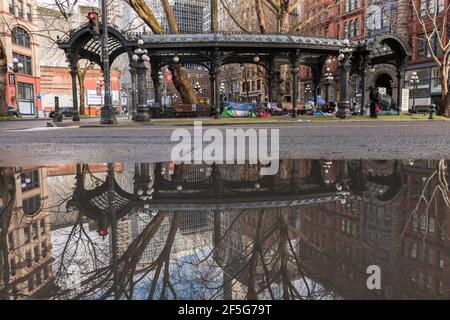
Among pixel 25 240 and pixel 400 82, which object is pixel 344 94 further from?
pixel 25 240

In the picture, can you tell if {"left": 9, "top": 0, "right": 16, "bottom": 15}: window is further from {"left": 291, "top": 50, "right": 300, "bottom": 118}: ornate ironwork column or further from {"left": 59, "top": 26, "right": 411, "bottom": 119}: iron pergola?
{"left": 291, "top": 50, "right": 300, "bottom": 118}: ornate ironwork column

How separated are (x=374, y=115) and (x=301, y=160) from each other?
61.0 feet

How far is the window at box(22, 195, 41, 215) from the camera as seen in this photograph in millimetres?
3845

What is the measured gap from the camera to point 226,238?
2936mm

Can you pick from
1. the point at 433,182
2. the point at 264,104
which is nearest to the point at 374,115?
the point at 264,104

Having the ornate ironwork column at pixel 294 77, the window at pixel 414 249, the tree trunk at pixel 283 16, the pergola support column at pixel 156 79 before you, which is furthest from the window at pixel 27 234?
the tree trunk at pixel 283 16

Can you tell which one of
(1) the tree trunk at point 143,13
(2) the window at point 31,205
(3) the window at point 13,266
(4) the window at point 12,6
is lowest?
(3) the window at point 13,266

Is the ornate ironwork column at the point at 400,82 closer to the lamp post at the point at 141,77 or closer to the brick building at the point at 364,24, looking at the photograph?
the brick building at the point at 364,24

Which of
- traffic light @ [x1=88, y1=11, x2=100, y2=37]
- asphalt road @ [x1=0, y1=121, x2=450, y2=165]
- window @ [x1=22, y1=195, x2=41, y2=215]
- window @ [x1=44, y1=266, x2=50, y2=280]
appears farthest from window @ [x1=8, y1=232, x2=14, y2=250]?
traffic light @ [x1=88, y1=11, x2=100, y2=37]

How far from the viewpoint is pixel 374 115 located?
23.9 m

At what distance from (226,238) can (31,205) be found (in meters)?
2.43

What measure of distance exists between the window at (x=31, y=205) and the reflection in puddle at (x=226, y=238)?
0.07ft

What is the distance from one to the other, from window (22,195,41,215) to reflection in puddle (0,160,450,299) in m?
0.02

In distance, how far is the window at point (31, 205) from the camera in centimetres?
384
